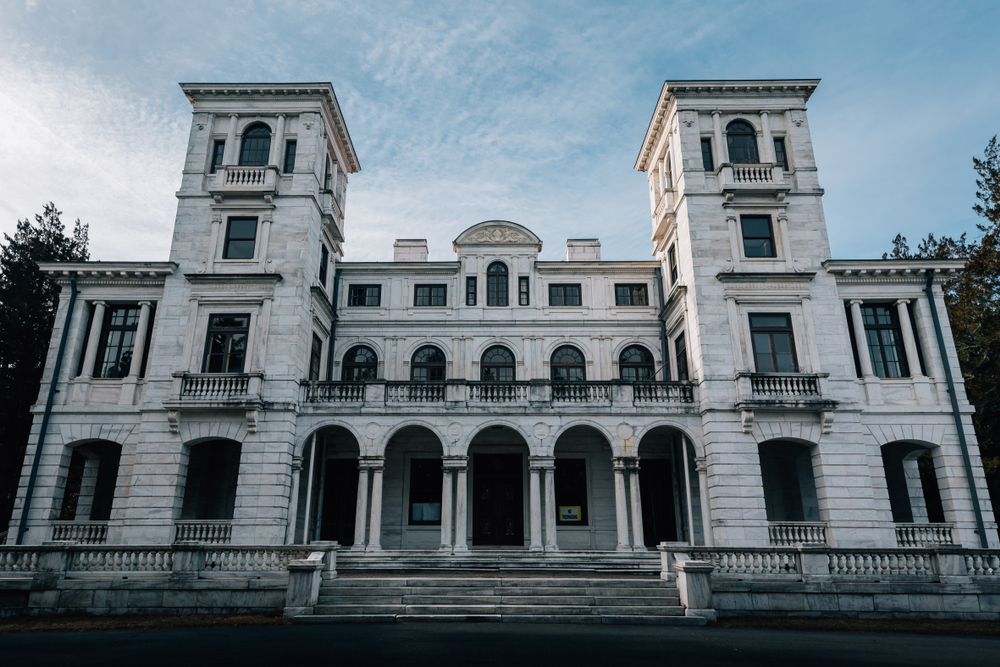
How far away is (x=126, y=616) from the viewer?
16328mm

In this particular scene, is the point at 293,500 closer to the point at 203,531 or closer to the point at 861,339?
the point at 203,531

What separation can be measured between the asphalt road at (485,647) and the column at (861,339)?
11952 millimetres

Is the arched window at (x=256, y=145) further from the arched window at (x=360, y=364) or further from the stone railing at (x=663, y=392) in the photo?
the stone railing at (x=663, y=392)

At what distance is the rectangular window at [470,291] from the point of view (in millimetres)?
30516

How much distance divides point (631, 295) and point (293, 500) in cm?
1870

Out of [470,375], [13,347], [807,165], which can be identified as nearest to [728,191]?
[807,165]

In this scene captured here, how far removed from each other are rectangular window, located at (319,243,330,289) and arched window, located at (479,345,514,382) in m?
8.65

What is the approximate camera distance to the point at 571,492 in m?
27.5

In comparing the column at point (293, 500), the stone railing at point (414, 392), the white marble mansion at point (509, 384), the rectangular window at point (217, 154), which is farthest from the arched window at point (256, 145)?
the column at point (293, 500)

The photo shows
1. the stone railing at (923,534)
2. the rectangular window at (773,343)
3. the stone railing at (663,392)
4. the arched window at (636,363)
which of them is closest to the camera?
the stone railing at (923,534)

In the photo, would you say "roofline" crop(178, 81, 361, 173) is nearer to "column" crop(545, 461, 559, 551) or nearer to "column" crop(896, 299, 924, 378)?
"column" crop(545, 461, 559, 551)

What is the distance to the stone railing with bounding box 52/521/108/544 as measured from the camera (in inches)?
861

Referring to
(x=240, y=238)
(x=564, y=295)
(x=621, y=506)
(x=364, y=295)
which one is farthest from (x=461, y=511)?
(x=240, y=238)

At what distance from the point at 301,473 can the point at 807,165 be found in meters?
25.8
